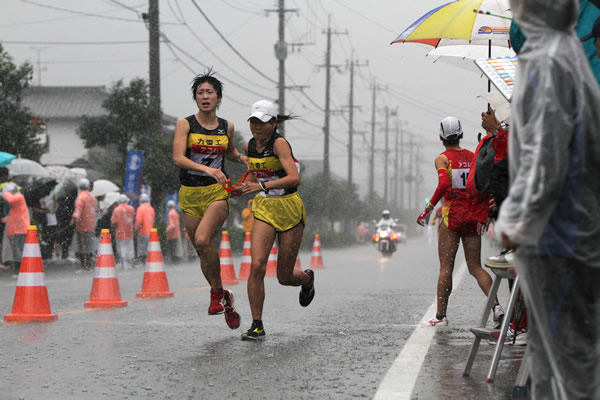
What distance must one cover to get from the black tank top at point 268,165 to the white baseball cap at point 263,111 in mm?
202

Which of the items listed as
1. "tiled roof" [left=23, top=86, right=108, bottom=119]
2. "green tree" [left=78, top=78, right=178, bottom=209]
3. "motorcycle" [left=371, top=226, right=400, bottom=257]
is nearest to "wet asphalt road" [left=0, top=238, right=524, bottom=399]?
"green tree" [left=78, top=78, right=178, bottom=209]

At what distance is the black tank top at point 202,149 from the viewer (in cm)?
820

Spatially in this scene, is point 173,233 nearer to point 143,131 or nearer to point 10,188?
point 143,131

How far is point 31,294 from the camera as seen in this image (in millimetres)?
9320

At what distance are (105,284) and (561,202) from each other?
8.14 m

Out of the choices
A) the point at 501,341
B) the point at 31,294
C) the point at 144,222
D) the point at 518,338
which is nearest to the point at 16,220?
the point at 144,222

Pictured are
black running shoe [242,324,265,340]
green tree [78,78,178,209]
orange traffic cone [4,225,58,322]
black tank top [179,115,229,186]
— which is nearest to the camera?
black running shoe [242,324,265,340]

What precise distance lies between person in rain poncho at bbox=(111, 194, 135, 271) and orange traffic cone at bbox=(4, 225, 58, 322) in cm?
1130

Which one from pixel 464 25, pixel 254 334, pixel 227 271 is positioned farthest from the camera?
pixel 227 271

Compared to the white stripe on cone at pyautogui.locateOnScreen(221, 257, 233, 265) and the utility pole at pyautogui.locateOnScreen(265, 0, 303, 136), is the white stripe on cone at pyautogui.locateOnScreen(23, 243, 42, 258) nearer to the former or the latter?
the white stripe on cone at pyautogui.locateOnScreen(221, 257, 233, 265)

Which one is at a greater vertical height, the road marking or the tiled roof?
the tiled roof

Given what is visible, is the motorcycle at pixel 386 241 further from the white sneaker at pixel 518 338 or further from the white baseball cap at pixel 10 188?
the white sneaker at pixel 518 338

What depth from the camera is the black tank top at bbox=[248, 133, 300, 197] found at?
790 cm

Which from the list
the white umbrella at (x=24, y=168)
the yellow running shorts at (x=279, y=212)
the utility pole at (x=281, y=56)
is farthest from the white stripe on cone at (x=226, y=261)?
the utility pole at (x=281, y=56)
